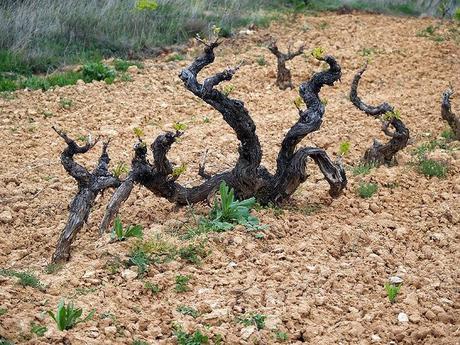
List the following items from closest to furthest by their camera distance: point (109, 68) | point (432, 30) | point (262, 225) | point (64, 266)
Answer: point (64, 266) → point (262, 225) → point (109, 68) → point (432, 30)

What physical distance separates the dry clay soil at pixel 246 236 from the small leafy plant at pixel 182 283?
0.10 ft

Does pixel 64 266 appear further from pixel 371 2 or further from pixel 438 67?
pixel 371 2

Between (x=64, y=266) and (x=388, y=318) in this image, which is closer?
(x=388, y=318)

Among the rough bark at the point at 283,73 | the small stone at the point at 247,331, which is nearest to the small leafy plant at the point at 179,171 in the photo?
the small stone at the point at 247,331

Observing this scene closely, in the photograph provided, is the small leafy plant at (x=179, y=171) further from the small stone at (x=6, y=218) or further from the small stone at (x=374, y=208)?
the small stone at (x=374, y=208)

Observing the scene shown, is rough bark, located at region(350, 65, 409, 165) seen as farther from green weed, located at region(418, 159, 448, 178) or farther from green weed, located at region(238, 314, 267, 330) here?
green weed, located at region(238, 314, 267, 330)

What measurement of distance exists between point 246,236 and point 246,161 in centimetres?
63

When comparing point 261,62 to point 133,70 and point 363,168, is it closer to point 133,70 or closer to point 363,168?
point 133,70

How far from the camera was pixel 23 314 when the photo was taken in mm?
3627

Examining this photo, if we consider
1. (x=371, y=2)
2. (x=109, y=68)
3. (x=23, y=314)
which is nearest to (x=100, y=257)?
(x=23, y=314)

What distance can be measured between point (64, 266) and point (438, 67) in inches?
246

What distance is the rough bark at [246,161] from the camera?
4.89 m


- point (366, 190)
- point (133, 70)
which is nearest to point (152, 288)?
point (366, 190)

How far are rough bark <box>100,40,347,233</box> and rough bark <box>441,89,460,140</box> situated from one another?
1.73 meters
